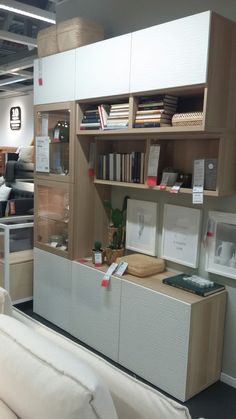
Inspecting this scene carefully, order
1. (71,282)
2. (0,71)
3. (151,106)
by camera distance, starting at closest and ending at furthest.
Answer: (151,106) < (71,282) < (0,71)

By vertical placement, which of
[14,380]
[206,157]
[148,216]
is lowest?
[14,380]

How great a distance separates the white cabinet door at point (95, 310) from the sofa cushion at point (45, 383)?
5.00ft

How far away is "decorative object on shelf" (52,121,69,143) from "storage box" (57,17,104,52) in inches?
23.4

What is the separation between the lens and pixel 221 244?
2.55 metres

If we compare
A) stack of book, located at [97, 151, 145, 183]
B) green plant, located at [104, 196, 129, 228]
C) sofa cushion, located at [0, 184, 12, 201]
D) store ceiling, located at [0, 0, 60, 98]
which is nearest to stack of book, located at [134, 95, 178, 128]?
stack of book, located at [97, 151, 145, 183]

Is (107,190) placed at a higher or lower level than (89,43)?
lower

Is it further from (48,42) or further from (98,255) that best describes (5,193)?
(98,255)

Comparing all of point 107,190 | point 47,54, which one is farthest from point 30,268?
point 47,54

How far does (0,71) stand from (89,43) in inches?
155

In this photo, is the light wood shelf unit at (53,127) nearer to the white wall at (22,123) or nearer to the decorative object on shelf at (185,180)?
the decorative object on shelf at (185,180)

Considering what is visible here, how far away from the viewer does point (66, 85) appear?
304cm

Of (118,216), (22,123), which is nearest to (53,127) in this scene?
(118,216)

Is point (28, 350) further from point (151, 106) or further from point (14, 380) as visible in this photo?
point (151, 106)

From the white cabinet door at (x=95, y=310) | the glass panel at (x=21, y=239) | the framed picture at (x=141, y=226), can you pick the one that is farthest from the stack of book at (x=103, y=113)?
the glass panel at (x=21, y=239)
